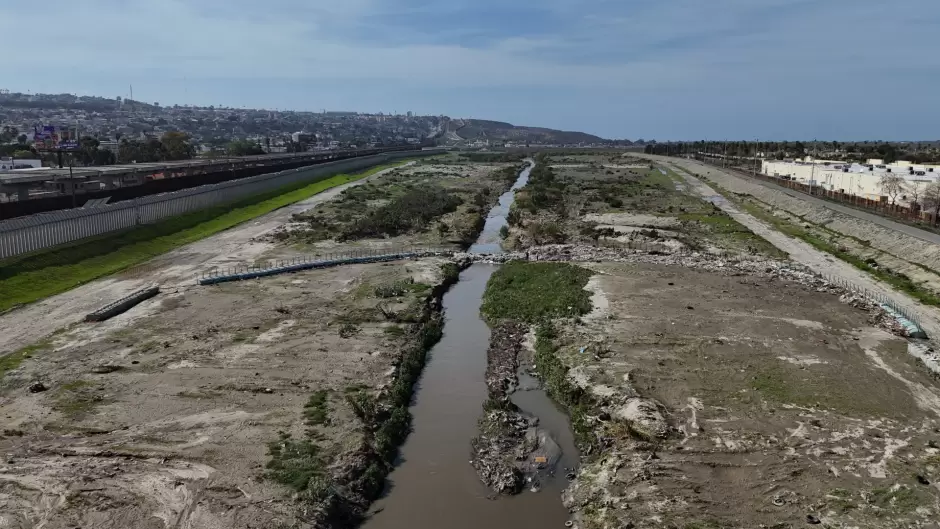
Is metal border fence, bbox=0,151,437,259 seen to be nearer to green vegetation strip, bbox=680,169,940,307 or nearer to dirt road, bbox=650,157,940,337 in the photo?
dirt road, bbox=650,157,940,337

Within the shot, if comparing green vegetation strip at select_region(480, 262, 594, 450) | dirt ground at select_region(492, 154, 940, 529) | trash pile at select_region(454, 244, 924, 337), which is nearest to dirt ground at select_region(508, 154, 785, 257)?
trash pile at select_region(454, 244, 924, 337)

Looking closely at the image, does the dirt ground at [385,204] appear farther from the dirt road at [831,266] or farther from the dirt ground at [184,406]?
the dirt road at [831,266]

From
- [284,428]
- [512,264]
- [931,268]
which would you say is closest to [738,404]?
[284,428]

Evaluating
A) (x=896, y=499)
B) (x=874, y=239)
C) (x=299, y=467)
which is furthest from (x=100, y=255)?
(x=874, y=239)

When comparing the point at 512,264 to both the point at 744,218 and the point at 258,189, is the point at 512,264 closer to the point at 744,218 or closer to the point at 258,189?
the point at 744,218

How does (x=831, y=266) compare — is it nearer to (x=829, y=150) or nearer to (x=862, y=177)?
(x=862, y=177)

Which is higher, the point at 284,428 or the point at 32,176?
the point at 32,176

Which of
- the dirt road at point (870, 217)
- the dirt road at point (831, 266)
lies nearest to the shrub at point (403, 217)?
the dirt road at point (831, 266)
